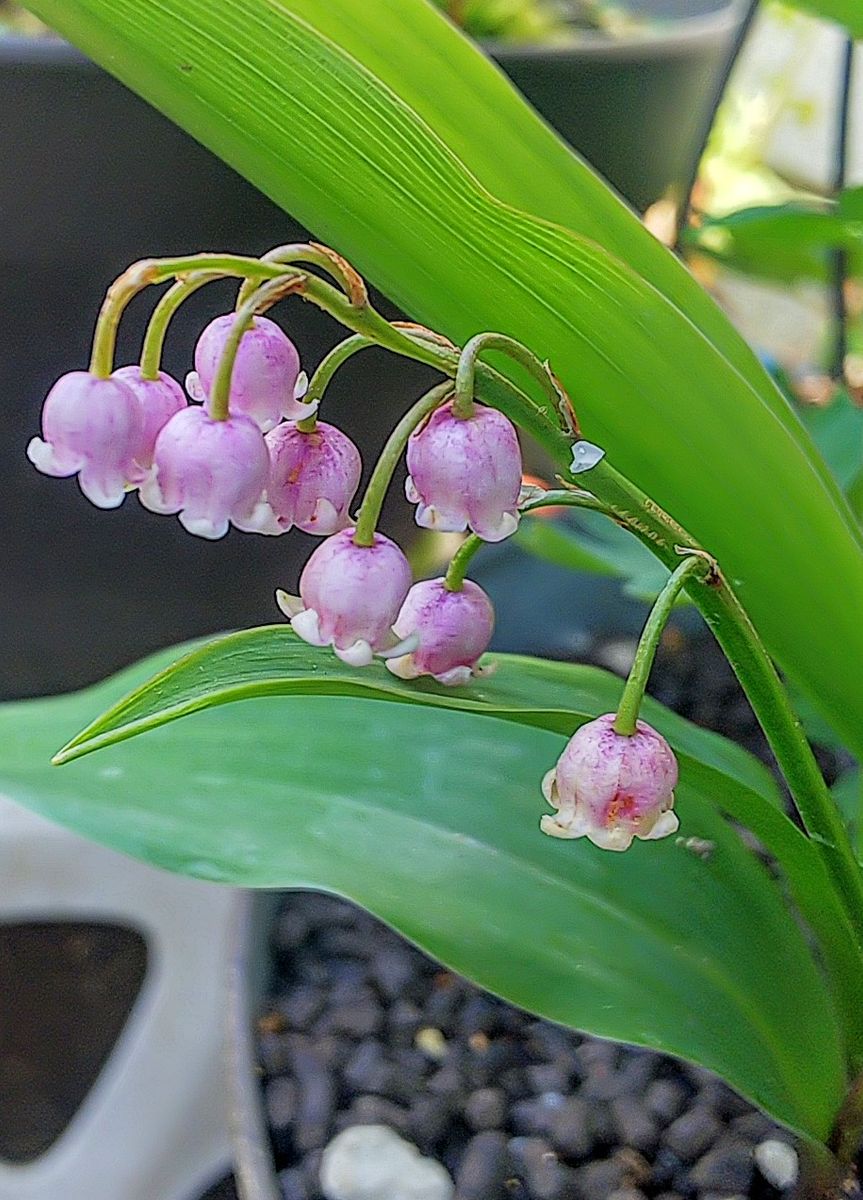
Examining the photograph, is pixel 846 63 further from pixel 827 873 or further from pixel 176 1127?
pixel 176 1127

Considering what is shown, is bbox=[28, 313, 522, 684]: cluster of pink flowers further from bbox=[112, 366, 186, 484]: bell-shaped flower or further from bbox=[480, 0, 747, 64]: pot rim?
bbox=[480, 0, 747, 64]: pot rim

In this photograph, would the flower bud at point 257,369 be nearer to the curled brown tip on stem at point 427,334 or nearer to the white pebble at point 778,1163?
the curled brown tip on stem at point 427,334

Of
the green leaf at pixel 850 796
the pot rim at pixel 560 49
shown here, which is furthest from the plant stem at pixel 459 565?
the pot rim at pixel 560 49

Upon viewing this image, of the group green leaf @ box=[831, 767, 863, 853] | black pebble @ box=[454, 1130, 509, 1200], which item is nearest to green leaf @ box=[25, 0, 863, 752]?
green leaf @ box=[831, 767, 863, 853]

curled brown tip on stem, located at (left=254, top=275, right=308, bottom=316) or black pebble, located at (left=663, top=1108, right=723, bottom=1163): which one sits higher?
curled brown tip on stem, located at (left=254, top=275, right=308, bottom=316)

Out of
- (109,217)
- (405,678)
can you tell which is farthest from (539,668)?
(109,217)
